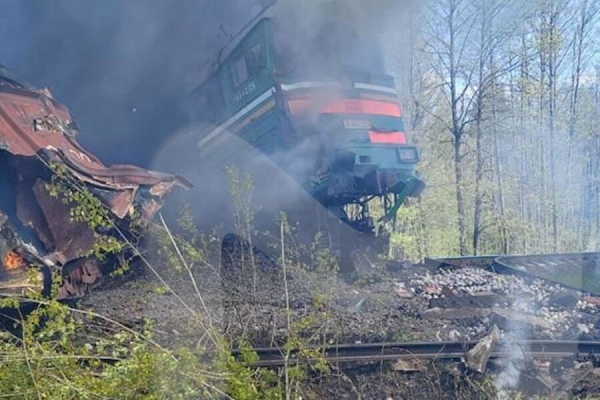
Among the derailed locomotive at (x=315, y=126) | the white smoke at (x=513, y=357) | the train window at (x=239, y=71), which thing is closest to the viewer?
the white smoke at (x=513, y=357)

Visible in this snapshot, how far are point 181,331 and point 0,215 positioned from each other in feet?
4.90

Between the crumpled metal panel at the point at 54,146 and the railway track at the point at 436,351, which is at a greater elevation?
the crumpled metal panel at the point at 54,146

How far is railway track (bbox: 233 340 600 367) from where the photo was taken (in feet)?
12.6

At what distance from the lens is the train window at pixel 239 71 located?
24.2ft

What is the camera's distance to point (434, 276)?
723 cm

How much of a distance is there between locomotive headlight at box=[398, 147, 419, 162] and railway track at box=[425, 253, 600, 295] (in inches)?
71.0

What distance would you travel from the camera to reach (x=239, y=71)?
755cm

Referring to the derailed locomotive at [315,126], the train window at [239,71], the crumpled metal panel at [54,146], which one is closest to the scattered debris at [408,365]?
the crumpled metal panel at [54,146]

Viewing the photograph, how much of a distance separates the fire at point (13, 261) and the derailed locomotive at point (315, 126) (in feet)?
11.9

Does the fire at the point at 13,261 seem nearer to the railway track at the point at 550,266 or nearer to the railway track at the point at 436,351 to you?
the railway track at the point at 436,351

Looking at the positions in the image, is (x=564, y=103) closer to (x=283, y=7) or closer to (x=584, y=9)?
(x=584, y=9)

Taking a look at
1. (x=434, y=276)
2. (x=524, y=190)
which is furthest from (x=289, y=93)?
(x=524, y=190)

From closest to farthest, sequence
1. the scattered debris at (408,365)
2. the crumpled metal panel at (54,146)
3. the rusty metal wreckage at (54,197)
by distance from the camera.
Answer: the scattered debris at (408,365) < the rusty metal wreckage at (54,197) < the crumpled metal panel at (54,146)

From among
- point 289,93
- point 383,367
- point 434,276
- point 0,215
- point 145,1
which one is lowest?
point 383,367
